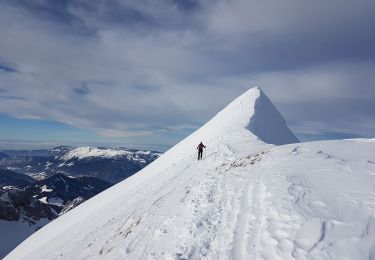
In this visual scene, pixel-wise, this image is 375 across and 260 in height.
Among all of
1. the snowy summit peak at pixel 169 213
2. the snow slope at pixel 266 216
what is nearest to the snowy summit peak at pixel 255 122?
the snowy summit peak at pixel 169 213

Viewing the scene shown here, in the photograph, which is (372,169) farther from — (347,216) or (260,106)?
(260,106)

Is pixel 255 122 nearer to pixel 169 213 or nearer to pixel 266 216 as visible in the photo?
pixel 169 213

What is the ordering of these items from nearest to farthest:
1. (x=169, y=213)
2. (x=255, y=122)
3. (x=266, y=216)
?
1. (x=266, y=216)
2. (x=169, y=213)
3. (x=255, y=122)

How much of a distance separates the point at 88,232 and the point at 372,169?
19.3 metres

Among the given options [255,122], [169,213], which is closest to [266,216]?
[169,213]

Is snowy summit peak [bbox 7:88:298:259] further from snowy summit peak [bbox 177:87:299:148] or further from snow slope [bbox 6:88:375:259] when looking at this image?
snowy summit peak [bbox 177:87:299:148]

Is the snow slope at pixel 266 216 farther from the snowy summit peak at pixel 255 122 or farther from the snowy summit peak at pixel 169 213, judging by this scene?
the snowy summit peak at pixel 255 122

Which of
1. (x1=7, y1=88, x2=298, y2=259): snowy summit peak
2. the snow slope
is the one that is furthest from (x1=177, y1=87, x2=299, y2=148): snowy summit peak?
the snow slope

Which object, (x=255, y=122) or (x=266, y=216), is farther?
(x=255, y=122)

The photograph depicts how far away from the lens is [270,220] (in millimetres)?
13945

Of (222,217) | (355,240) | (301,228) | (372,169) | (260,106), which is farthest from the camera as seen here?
(260,106)

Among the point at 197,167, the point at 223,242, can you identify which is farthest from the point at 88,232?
the point at 223,242

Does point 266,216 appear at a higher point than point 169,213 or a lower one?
higher

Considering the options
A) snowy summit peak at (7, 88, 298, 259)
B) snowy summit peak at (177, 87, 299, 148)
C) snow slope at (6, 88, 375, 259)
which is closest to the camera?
snow slope at (6, 88, 375, 259)
